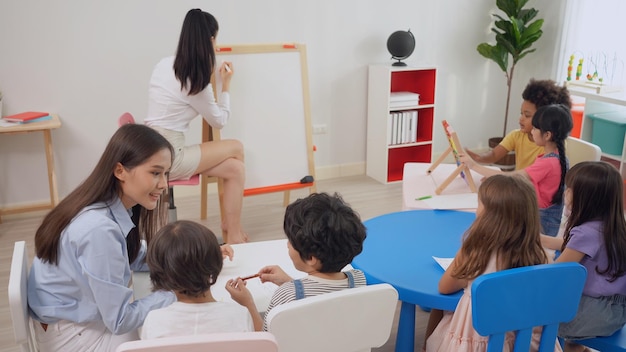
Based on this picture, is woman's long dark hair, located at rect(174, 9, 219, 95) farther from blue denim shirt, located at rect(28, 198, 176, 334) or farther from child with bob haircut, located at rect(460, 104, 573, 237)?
child with bob haircut, located at rect(460, 104, 573, 237)

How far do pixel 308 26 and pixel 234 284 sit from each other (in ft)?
10.6

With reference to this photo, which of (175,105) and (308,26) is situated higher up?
(308,26)

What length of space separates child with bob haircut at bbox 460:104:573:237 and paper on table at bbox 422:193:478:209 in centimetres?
26

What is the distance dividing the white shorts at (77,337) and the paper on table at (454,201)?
152cm

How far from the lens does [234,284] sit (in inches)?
71.6

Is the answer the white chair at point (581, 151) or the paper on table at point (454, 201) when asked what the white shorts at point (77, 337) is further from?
the white chair at point (581, 151)

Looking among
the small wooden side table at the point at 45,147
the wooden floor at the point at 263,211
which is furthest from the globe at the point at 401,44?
the small wooden side table at the point at 45,147

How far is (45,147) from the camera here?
13.0 feet

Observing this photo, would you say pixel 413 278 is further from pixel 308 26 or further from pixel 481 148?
pixel 481 148

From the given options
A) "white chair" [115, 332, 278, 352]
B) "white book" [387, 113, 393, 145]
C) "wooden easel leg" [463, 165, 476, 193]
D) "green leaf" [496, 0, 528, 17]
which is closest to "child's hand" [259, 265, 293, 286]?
"white chair" [115, 332, 278, 352]

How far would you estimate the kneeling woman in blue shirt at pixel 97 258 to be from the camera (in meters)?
1.71

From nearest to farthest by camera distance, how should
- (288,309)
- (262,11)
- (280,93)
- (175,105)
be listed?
(288,309)
(175,105)
(280,93)
(262,11)

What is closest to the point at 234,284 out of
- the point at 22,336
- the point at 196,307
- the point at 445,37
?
the point at 196,307

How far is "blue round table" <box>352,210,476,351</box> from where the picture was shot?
1993 mm
